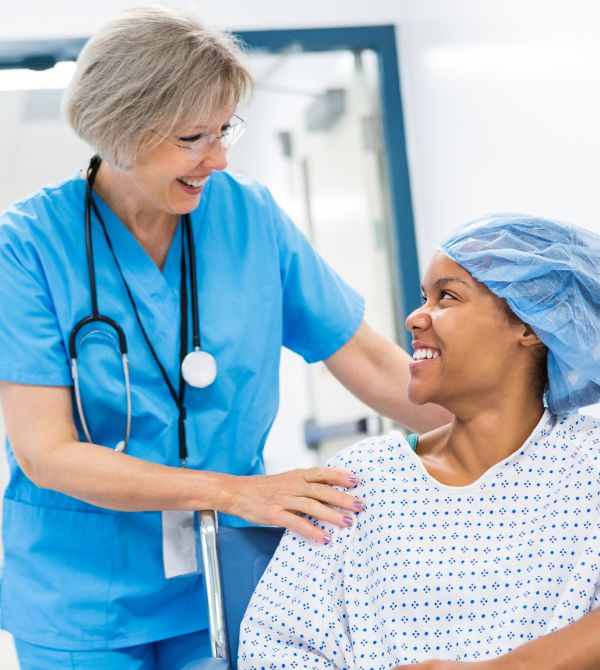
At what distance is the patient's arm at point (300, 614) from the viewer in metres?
1.38

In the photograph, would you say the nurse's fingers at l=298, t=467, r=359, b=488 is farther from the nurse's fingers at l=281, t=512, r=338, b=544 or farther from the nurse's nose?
the nurse's nose

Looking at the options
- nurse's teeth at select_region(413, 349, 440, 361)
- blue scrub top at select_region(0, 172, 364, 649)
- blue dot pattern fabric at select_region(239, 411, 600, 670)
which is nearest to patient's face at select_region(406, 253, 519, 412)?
nurse's teeth at select_region(413, 349, 440, 361)

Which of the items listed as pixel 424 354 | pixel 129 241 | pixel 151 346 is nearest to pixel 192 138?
pixel 129 241

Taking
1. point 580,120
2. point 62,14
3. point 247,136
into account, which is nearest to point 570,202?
point 580,120

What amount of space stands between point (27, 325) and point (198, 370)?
Answer: 278 mm

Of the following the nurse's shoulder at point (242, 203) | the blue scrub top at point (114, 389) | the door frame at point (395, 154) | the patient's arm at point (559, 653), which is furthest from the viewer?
the door frame at point (395, 154)

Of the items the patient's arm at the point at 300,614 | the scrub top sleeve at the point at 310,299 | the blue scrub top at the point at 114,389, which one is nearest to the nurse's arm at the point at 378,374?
the scrub top sleeve at the point at 310,299

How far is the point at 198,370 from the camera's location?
1.57m

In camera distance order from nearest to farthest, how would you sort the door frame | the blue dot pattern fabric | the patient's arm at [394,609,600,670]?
the patient's arm at [394,609,600,670], the blue dot pattern fabric, the door frame

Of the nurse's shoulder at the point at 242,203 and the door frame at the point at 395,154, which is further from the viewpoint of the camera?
the door frame at the point at 395,154

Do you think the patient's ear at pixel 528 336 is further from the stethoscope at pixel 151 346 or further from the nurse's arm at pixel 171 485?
the stethoscope at pixel 151 346

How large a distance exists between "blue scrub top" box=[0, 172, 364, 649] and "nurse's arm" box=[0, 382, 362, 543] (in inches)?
4.0

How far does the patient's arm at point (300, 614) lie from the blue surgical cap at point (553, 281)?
0.42m

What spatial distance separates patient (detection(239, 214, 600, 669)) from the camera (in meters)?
1.35
